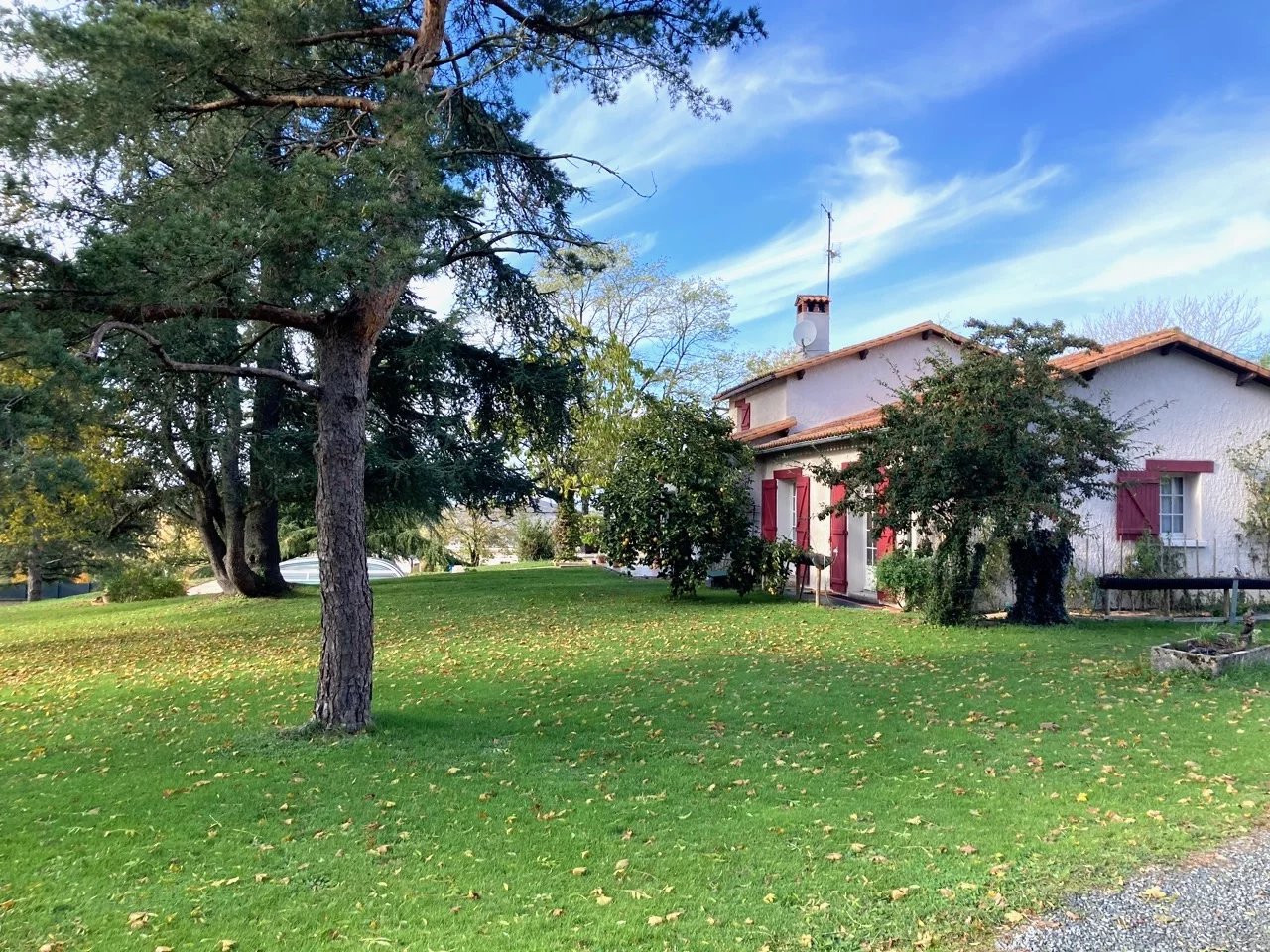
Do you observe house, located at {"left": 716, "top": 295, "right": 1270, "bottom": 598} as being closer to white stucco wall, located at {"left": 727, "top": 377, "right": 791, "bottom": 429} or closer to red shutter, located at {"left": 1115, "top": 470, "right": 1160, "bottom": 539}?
red shutter, located at {"left": 1115, "top": 470, "right": 1160, "bottom": 539}

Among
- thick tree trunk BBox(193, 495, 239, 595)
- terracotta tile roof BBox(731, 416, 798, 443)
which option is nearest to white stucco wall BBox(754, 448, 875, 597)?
terracotta tile roof BBox(731, 416, 798, 443)

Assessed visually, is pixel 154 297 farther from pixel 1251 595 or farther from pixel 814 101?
pixel 1251 595

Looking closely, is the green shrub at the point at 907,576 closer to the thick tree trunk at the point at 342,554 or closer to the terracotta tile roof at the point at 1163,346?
the terracotta tile roof at the point at 1163,346

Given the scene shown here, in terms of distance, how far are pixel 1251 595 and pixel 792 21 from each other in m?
11.6

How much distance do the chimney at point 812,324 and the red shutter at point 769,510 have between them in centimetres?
426

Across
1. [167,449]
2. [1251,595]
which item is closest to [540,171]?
[167,449]

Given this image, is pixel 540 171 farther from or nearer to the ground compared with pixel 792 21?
nearer to the ground

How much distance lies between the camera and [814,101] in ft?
50.8

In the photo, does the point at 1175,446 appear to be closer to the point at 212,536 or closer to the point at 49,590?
the point at 212,536

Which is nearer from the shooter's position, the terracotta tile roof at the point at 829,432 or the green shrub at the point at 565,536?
the terracotta tile roof at the point at 829,432

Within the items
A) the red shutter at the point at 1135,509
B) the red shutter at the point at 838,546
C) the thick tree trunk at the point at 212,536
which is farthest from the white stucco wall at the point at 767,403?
the thick tree trunk at the point at 212,536

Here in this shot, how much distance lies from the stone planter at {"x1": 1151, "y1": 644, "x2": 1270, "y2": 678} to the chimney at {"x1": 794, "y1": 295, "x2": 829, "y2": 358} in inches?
549

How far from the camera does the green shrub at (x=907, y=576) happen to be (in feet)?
43.9

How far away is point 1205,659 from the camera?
8.51 meters
